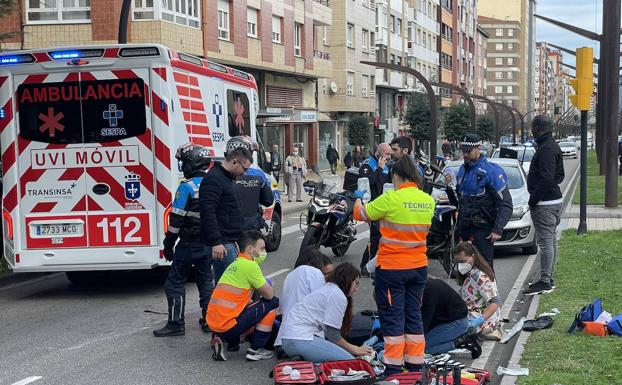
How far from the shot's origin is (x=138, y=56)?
9805 mm

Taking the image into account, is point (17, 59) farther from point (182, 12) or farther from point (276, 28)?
point (276, 28)

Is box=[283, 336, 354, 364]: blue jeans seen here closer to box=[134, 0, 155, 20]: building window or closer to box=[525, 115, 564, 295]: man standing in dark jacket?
box=[525, 115, 564, 295]: man standing in dark jacket

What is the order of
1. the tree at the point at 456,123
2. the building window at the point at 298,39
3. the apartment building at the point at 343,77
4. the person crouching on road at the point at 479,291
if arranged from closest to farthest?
the person crouching on road at the point at 479,291
the building window at the point at 298,39
the apartment building at the point at 343,77
the tree at the point at 456,123

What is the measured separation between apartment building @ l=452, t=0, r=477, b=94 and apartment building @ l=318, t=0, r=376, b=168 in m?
33.1

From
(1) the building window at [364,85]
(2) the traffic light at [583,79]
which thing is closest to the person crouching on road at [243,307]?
(2) the traffic light at [583,79]

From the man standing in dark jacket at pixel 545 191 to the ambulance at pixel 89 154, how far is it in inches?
168

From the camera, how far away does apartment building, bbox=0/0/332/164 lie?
25766 millimetres

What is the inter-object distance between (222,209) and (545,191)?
3.84 meters

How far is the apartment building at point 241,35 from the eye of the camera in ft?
84.5

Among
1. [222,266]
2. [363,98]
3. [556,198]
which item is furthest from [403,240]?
[363,98]

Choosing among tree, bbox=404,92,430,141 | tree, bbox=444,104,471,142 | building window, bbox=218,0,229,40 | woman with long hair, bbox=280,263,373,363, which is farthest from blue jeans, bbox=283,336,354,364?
tree, bbox=444,104,471,142

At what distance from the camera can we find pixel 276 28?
36906 millimetres

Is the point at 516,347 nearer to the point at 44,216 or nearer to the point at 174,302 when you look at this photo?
the point at 174,302

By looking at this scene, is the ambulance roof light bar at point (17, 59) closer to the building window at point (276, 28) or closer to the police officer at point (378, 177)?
the police officer at point (378, 177)
